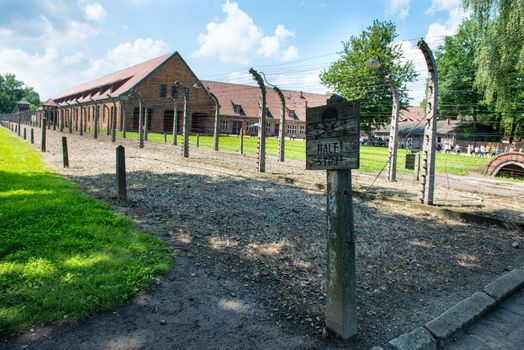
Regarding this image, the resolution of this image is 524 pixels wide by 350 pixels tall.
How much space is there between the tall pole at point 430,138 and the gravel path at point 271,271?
0.66 m

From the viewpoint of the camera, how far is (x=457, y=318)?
3184 mm

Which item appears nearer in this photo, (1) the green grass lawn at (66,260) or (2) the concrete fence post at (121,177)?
(1) the green grass lawn at (66,260)

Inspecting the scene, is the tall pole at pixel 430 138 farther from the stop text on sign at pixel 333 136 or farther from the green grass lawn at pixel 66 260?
the green grass lawn at pixel 66 260

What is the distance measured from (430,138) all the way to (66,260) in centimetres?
702

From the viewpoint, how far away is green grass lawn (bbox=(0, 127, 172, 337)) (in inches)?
120

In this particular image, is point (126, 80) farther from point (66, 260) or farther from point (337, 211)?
point (337, 211)

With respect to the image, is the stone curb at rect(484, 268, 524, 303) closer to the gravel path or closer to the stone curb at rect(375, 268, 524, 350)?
the stone curb at rect(375, 268, 524, 350)

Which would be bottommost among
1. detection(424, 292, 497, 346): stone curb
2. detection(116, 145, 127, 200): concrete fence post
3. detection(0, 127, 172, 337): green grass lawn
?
detection(424, 292, 497, 346): stone curb

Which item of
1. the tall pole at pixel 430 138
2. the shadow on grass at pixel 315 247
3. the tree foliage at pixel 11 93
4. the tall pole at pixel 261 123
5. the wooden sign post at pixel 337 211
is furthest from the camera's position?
the tree foliage at pixel 11 93

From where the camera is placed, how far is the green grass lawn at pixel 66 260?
305 centimetres

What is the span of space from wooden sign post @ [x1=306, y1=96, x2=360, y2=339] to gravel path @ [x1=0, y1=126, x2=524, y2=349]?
236mm

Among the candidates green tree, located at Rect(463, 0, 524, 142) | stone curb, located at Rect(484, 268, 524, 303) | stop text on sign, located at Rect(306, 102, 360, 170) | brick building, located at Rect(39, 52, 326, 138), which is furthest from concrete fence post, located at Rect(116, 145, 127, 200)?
brick building, located at Rect(39, 52, 326, 138)

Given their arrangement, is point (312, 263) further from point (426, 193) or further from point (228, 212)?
point (426, 193)

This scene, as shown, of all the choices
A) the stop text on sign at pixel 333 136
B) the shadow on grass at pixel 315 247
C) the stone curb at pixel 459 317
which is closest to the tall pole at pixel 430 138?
the shadow on grass at pixel 315 247
